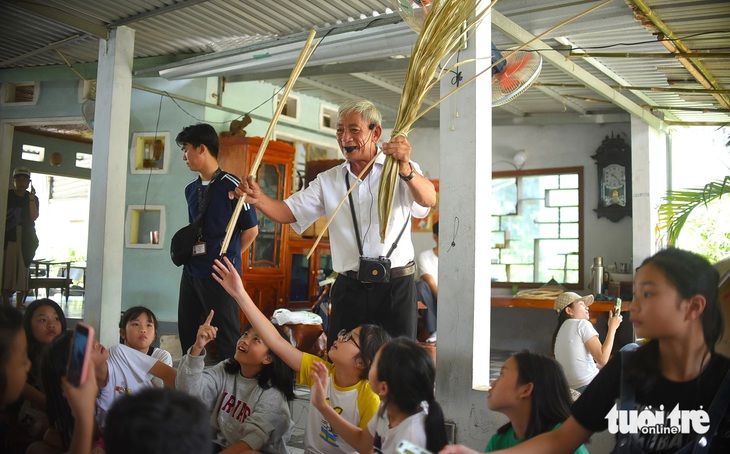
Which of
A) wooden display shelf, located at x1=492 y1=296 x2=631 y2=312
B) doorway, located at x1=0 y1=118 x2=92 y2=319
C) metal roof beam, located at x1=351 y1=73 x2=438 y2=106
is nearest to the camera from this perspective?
wooden display shelf, located at x1=492 y1=296 x2=631 y2=312

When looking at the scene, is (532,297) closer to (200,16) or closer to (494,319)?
(494,319)

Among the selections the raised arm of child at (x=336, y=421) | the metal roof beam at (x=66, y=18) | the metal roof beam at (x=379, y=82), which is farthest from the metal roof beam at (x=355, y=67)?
the raised arm of child at (x=336, y=421)

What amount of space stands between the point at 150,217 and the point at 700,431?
6564 mm

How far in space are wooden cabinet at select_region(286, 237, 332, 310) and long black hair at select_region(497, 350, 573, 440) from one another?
5.58 meters

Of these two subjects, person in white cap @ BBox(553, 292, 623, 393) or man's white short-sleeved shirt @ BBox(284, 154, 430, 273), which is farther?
person in white cap @ BBox(553, 292, 623, 393)

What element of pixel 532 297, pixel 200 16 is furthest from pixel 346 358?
pixel 532 297

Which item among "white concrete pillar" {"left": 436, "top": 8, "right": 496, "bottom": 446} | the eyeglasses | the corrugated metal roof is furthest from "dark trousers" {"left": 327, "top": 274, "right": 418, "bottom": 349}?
the corrugated metal roof

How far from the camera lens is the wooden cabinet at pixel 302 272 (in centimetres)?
754

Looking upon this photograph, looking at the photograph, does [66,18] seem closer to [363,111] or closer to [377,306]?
[363,111]

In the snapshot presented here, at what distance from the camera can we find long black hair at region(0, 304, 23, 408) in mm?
1896

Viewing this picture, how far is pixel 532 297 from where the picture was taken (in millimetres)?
6863

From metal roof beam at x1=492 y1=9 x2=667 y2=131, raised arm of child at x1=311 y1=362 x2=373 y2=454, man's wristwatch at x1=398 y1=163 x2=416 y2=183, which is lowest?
raised arm of child at x1=311 y1=362 x2=373 y2=454

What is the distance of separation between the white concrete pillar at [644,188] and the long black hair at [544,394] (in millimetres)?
5800

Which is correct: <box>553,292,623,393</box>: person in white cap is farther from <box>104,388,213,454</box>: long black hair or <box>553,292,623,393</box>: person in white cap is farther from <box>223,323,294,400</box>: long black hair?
<box>104,388,213,454</box>: long black hair
